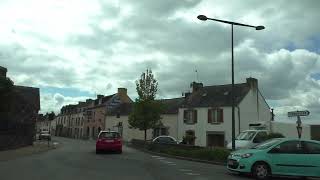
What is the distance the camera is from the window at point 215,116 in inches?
2191

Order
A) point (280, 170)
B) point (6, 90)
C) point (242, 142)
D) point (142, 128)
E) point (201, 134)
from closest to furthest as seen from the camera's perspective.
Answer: point (280, 170)
point (242, 142)
point (6, 90)
point (142, 128)
point (201, 134)

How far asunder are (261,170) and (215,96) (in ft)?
137

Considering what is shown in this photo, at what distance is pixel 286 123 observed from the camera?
124 feet

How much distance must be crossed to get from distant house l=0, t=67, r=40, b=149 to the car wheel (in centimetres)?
2398

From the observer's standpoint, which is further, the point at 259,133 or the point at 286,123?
the point at 286,123

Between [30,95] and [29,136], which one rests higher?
[30,95]

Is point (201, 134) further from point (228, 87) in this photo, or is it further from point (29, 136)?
point (29, 136)

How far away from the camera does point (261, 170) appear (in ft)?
56.8

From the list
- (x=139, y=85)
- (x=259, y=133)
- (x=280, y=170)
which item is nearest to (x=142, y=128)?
(x=139, y=85)

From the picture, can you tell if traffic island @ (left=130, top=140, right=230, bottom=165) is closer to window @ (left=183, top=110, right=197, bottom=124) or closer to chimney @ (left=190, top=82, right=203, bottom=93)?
window @ (left=183, top=110, right=197, bottom=124)

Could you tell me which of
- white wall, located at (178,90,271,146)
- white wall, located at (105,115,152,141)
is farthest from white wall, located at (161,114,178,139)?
white wall, located at (105,115,152,141)

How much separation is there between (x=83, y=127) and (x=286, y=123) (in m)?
71.9

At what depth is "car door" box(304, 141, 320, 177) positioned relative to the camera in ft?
56.9

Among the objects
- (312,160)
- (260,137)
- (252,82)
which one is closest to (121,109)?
(252,82)
